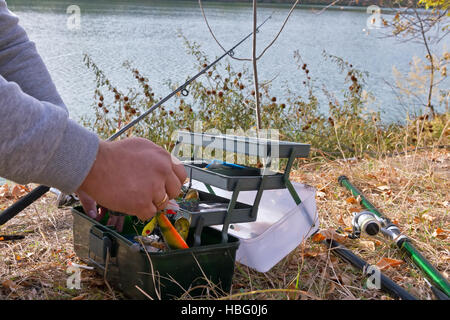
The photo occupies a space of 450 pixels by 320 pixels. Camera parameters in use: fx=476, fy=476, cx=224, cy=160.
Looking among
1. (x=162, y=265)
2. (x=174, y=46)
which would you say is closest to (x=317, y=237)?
(x=162, y=265)

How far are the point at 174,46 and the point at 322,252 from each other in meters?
5.50

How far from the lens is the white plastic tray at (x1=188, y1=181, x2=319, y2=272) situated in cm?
125

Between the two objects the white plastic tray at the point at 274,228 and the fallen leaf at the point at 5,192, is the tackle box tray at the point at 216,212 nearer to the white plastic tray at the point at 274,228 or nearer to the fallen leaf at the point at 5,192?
the white plastic tray at the point at 274,228

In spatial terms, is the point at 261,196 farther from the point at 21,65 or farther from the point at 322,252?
the point at 21,65

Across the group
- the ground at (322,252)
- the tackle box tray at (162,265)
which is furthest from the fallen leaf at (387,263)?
the tackle box tray at (162,265)

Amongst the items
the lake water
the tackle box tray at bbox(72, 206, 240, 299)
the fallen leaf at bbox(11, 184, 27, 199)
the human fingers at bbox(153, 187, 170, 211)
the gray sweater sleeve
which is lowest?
the fallen leaf at bbox(11, 184, 27, 199)

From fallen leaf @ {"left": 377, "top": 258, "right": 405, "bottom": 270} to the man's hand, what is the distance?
867 millimetres

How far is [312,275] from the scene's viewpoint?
1.30m

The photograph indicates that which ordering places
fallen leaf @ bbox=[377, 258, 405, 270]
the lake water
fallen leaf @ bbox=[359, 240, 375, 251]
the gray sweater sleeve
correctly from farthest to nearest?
1. the lake water
2. fallen leaf @ bbox=[359, 240, 375, 251]
3. fallen leaf @ bbox=[377, 258, 405, 270]
4. the gray sweater sleeve

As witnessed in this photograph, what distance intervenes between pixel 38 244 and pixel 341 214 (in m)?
1.09

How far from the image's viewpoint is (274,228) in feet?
4.21

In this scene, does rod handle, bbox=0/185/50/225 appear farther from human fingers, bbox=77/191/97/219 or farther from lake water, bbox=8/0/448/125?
lake water, bbox=8/0/448/125

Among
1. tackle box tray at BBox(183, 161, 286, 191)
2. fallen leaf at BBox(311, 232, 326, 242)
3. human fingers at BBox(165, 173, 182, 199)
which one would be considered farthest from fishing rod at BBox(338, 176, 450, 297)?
human fingers at BBox(165, 173, 182, 199)

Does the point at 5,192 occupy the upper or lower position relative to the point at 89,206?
lower
